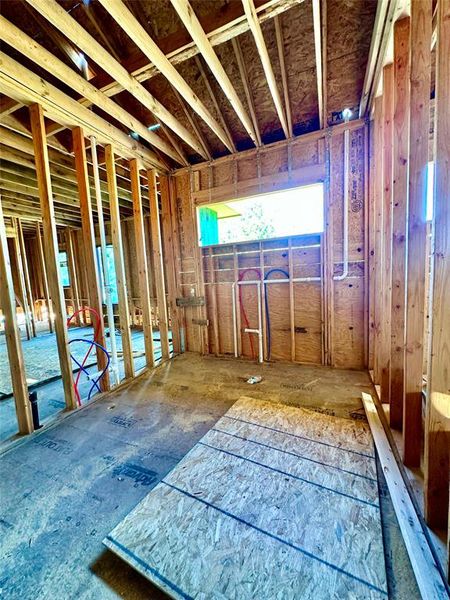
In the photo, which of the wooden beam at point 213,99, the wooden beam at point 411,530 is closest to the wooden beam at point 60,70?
the wooden beam at point 213,99

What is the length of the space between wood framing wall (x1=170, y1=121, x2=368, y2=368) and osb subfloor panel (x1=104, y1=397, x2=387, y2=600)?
1777 millimetres

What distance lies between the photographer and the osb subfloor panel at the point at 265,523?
108cm

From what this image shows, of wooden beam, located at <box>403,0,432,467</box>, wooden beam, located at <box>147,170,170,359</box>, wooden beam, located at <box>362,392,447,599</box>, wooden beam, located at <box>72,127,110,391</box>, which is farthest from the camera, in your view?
wooden beam, located at <box>147,170,170,359</box>

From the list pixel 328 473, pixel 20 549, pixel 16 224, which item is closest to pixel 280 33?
pixel 328 473

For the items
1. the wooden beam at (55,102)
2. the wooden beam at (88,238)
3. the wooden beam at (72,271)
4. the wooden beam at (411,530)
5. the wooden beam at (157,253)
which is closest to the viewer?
the wooden beam at (411,530)

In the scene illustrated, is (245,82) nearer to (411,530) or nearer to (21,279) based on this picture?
(411,530)

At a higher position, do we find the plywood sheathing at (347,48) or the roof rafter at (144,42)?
the plywood sheathing at (347,48)

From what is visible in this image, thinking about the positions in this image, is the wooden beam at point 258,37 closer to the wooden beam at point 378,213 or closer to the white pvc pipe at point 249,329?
the wooden beam at point 378,213

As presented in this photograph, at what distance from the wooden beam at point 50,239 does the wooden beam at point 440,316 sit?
9.93 ft

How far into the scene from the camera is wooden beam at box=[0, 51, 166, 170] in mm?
2125

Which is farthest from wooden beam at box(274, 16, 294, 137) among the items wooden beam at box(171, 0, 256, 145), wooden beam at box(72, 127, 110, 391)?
wooden beam at box(72, 127, 110, 391)

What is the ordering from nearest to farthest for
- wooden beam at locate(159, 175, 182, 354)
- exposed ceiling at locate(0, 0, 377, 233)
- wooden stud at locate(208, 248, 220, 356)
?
exposed ceiling at locate(0, 0, 377, 233) → wooden stud at locate(208, 248, 220, 356) → wooden beam at locate(159, 175, 182, 354)

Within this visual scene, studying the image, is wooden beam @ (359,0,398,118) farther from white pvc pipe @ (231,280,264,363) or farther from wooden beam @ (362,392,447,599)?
wooden beam @ (362,392,447,599)

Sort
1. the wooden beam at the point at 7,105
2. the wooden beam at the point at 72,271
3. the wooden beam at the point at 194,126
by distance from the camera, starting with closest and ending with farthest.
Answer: the wooden beam at the point at 7,105
the wooden beam at the point at 194,126
the wooden beam at the point at 72,271
